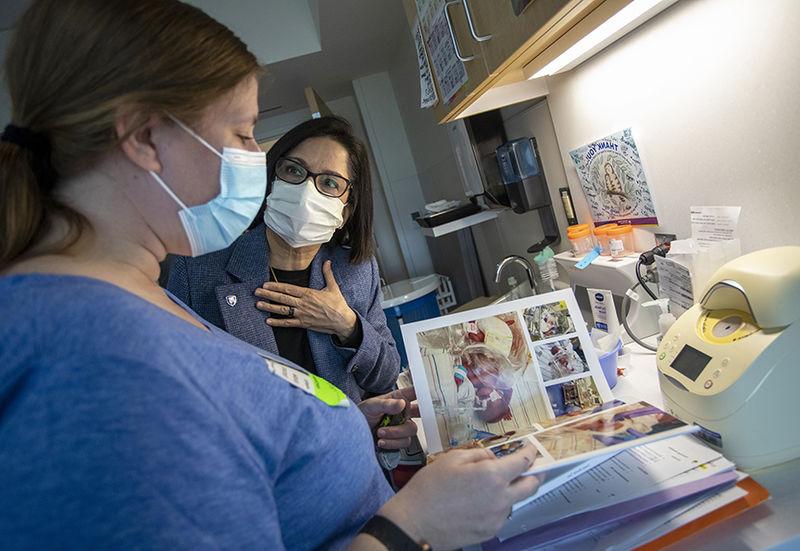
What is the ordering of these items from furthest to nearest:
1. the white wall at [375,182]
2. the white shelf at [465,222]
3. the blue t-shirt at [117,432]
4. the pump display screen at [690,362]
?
1. the white wall at [375,182]
2. the white shelf at [465,222]
3. the pump display screen at [690,362]
4. the blue t-shirt at [117,432]

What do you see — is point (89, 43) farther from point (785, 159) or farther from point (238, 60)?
point (785, 159)

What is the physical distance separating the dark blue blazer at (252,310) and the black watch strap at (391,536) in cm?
69

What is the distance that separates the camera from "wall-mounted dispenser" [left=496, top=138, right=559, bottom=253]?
174 cm

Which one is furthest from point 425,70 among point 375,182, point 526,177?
point 375,182

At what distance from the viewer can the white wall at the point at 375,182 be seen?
384cm

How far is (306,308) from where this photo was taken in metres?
1.23

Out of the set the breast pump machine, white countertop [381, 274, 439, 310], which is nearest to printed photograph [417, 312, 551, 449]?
the breast pump machine

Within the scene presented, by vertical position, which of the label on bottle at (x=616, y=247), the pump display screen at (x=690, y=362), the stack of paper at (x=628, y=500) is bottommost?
the stack of paper at (x=628, y=500)

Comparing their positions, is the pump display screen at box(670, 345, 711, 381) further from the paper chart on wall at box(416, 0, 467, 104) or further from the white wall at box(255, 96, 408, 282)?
the white wall at box(255, 96, 408, 282)

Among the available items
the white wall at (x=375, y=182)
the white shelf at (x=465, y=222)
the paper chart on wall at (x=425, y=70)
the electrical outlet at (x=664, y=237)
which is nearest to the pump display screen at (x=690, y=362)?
the electrical outlet at (x=664, y=237)

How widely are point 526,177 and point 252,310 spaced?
103 centimetres

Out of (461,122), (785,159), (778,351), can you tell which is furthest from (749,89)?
(461,122)

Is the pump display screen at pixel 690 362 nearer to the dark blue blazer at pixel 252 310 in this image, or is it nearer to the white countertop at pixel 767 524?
the white countertop at pixel 767 524

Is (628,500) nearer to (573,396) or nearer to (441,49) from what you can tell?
(573,396)
